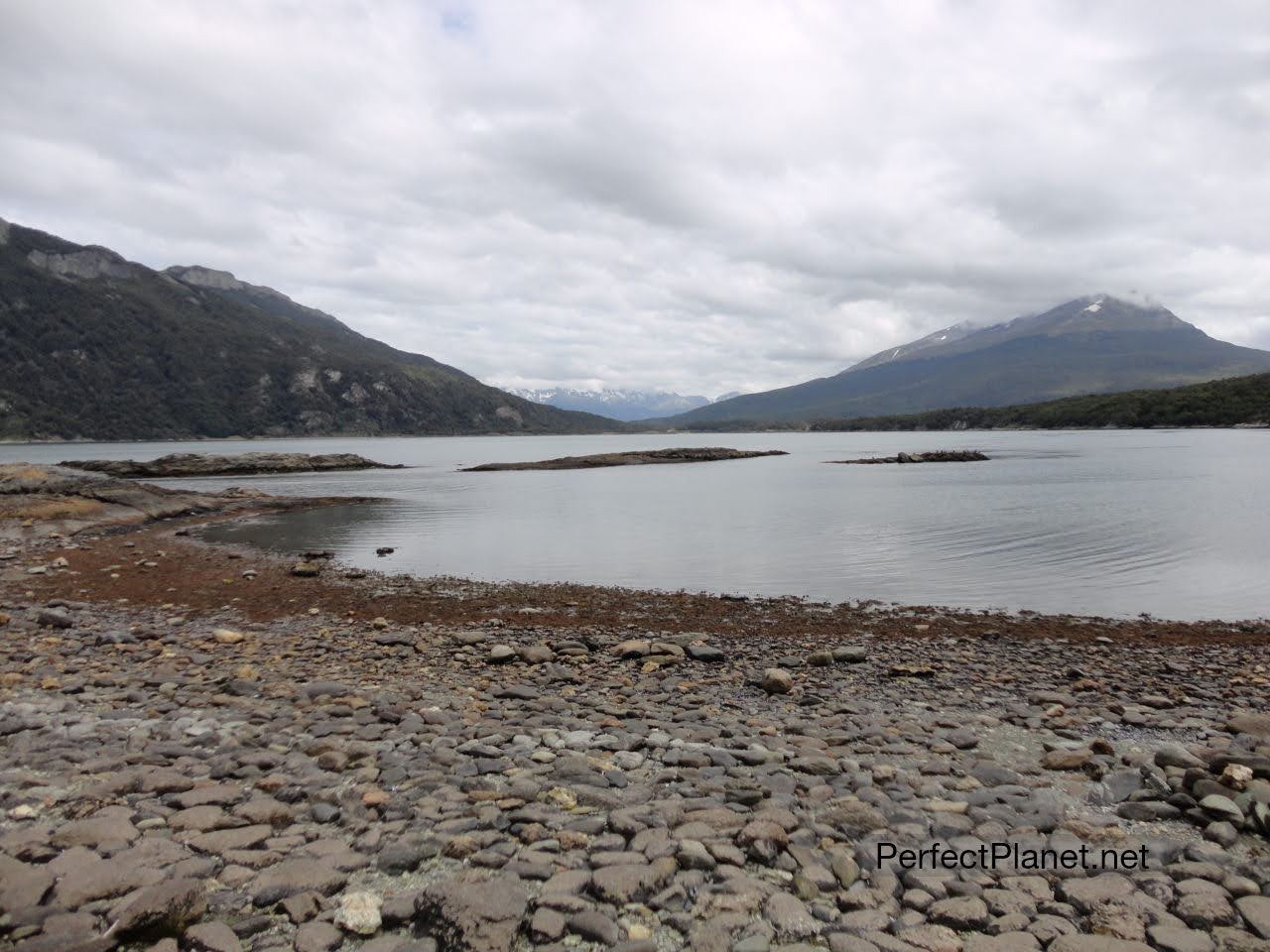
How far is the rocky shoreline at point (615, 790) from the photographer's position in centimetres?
523

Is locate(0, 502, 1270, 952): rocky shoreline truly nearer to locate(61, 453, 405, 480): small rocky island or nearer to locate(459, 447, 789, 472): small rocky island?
locate(61, 453, 405, 480): small rocky island

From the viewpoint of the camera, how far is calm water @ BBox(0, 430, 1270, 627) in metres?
23.7

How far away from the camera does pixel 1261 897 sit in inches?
222

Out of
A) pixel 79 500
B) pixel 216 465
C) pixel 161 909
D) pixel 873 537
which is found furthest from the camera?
pixel 216 465

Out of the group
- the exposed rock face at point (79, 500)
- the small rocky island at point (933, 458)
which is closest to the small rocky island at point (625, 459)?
the small rocky island at point (933, 458)

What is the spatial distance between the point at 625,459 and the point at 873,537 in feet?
324

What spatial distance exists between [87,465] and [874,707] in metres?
114

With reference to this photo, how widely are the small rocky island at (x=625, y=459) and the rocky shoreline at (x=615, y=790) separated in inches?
3793

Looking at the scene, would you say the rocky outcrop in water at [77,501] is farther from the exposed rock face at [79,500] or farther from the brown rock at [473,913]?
the brown rock at [473,913]

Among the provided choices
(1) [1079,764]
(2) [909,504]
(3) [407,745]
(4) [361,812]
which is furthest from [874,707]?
(2) [909,504]

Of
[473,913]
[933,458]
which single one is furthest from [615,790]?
[933,458]

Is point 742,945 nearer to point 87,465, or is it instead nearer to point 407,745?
point 407,745

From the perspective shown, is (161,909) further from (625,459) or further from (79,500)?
(625,459)

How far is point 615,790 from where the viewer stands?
771 cm
